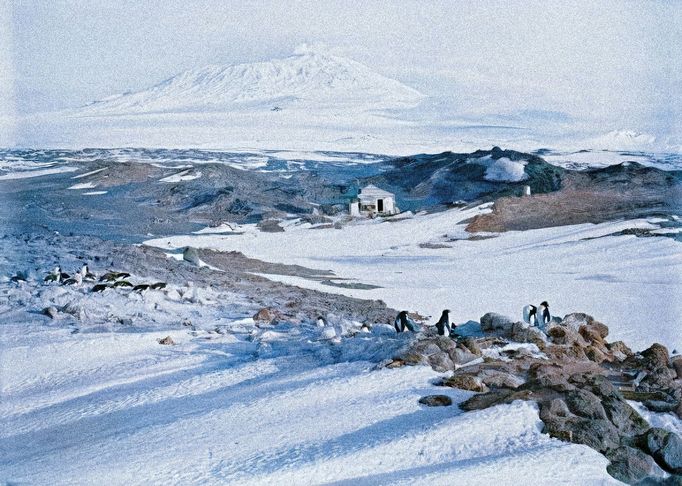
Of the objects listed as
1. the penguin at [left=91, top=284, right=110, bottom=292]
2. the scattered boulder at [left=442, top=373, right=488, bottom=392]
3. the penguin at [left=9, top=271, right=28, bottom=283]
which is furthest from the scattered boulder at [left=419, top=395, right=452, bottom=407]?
the penguin at [left=9, top=271, right=28, bottom=283]

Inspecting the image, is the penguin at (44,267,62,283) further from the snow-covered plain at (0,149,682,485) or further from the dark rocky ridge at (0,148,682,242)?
the dark rocky ridge at (0,148,682,242)

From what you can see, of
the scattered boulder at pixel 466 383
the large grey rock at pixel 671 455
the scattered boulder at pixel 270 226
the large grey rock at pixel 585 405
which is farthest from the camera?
the scattered boulder at pixel 270 226

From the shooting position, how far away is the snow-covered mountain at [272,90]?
311 inches

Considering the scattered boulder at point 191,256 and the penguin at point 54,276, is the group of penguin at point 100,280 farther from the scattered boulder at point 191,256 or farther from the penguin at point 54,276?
the scattered boulder at point 191,256

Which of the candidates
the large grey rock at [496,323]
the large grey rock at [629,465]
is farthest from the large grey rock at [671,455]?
the large grey rock at [496,323]

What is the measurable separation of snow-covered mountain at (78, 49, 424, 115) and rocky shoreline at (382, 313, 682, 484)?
3.24 m

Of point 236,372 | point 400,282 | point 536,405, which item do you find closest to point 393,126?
point 400,282

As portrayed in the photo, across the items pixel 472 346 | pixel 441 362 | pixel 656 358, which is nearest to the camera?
pixel 441 362

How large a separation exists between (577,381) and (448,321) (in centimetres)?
169

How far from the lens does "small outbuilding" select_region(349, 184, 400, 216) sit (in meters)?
10.6

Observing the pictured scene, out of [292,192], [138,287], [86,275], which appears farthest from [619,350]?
[292,192]

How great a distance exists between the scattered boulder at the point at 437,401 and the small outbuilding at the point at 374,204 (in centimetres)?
677

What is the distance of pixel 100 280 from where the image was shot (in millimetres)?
6672

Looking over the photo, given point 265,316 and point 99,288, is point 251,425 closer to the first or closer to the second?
point 265,316
